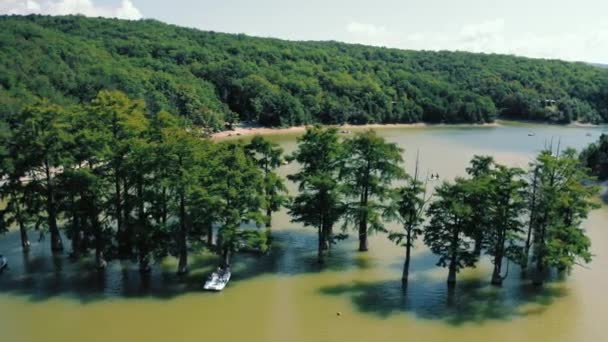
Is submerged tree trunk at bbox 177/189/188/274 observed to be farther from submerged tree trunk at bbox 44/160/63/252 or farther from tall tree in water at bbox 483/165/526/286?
tall tree in water at bbox 483/165/526/286

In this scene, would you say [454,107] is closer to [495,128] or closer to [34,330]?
[495,128]

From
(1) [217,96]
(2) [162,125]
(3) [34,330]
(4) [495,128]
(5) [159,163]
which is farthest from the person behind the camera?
(4) [495,128]

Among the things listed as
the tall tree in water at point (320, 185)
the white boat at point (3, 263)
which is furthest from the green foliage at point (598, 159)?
the white boat at point (3, 263)

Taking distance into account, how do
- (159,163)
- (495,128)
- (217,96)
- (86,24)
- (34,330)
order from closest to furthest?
(34,330)
(159,163)
(217,96)
(495,128)
(86,24)

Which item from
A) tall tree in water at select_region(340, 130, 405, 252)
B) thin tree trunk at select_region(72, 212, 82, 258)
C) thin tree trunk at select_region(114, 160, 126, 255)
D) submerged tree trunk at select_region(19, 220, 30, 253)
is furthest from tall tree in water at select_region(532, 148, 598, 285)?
submerged tree trunk at select_region(19, 220, 30, 253)

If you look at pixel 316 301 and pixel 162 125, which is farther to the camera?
pixel 162 125

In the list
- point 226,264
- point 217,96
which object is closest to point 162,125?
point 226,264

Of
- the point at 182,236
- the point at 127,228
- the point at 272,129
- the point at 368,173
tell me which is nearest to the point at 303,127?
the point at 272,129
